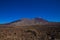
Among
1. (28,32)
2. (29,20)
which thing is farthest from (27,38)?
(29,20)

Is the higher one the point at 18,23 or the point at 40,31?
the point at 18,23

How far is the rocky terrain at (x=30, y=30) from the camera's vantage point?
5004mm

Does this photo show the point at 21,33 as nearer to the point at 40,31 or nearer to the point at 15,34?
the point at 15,34

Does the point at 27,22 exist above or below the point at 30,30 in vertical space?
above

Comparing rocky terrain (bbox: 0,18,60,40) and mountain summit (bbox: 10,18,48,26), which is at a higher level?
mountain summit (bbox: 10,18,48,26)

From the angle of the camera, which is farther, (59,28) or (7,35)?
(7,35)

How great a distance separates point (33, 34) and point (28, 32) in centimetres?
18

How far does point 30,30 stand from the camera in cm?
515

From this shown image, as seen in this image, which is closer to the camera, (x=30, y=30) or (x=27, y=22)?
(x=30, y=30)

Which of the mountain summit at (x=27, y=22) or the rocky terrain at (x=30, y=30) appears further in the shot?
the mountain summit at (x=27, y=22)

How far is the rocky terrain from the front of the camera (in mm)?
5004

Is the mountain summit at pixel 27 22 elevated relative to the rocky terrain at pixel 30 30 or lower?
elevated

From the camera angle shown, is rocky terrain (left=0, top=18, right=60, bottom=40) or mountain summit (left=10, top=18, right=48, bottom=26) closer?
rocky terrain (left=0, top=18, right=60, bottom=40)

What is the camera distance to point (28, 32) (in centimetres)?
517
